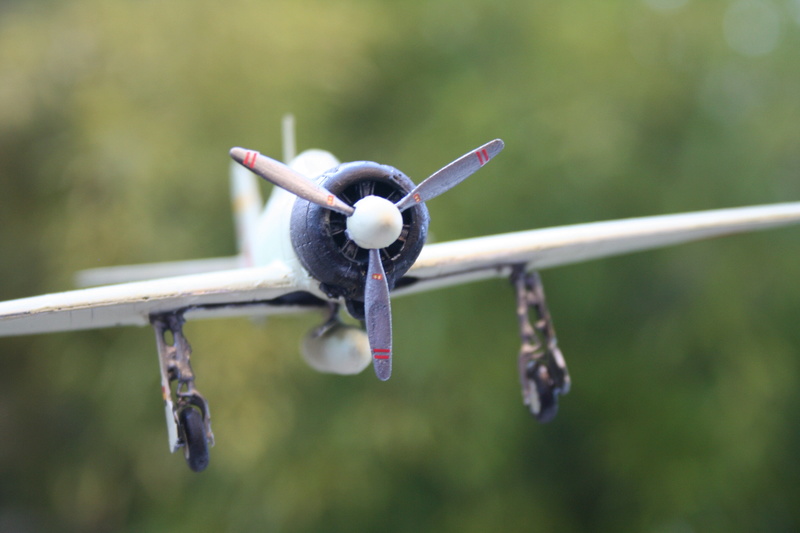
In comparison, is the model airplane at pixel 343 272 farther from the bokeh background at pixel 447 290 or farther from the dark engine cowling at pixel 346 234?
the bokeh background at pixel 447 290

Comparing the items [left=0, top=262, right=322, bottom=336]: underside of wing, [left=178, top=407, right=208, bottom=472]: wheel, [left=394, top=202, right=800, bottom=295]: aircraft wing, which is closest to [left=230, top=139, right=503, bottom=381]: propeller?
[left=0, top=262, right=322, bottom=336]: underside of wing

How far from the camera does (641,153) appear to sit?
28.0ft

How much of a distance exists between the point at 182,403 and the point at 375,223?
137 centimetres

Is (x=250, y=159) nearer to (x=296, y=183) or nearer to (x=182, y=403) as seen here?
(x=296, y=183)

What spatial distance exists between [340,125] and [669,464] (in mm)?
5090

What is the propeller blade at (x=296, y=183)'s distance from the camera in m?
3.11

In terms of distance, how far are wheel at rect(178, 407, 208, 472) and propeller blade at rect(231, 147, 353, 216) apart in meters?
1.20

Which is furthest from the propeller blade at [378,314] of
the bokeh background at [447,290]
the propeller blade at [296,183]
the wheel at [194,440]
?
the bokeh background at [447,290]

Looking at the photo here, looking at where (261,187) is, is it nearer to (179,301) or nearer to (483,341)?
(483,341)

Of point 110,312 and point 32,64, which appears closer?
point 110,312

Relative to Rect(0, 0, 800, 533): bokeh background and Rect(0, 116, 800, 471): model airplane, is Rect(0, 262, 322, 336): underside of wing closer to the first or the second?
Rect(0, 116, 800, 471): model airplane

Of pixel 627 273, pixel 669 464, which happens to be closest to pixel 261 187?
pixel 627 273

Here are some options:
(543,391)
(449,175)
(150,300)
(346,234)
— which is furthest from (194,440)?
(543,391)

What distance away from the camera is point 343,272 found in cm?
325
